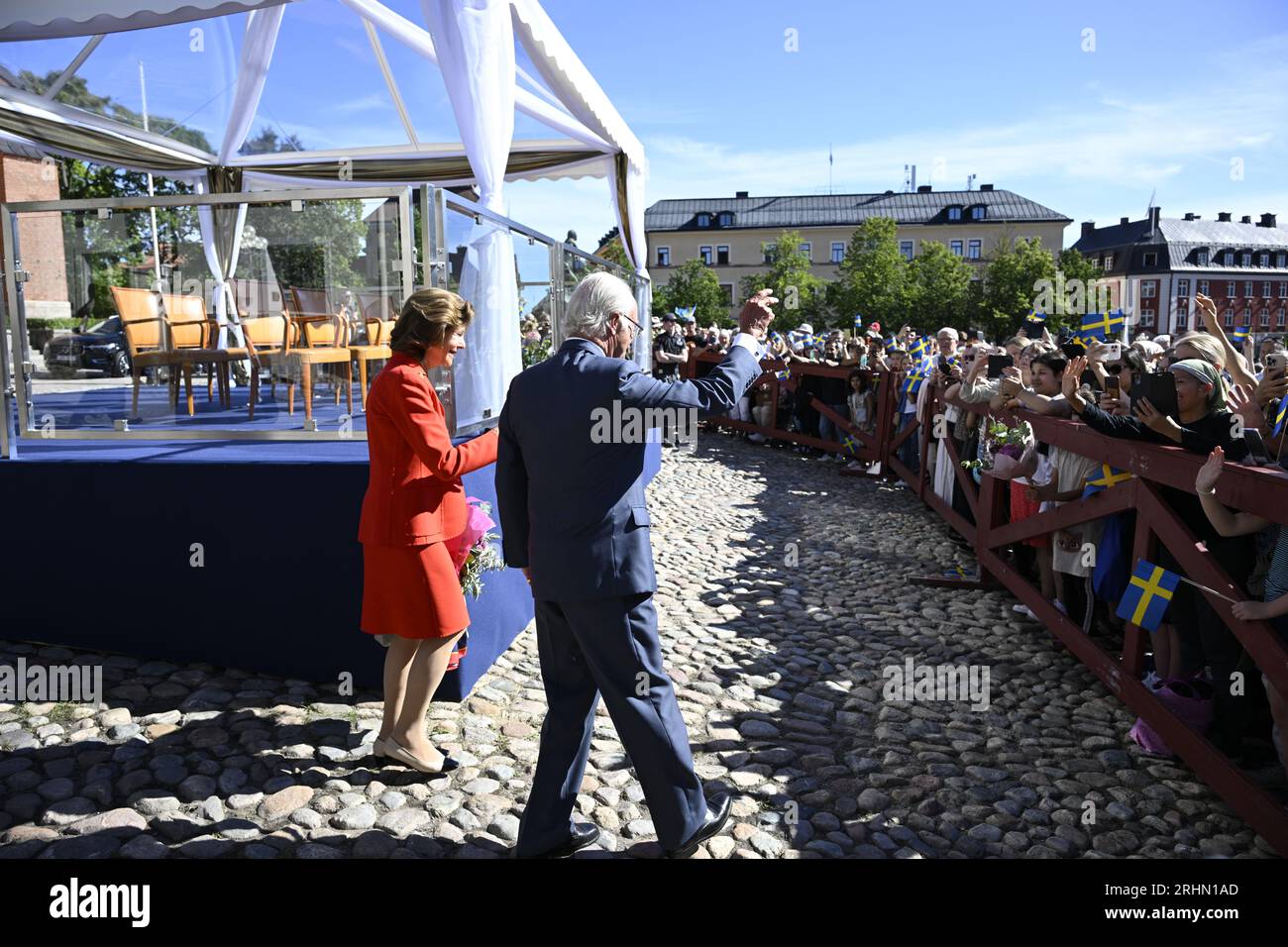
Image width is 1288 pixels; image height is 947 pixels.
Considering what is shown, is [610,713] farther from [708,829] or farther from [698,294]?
[698,294]

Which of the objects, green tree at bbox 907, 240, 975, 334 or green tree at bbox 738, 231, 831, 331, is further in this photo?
green tree at bbox 738, 231, 831, 331

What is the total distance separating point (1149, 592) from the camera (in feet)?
13.4

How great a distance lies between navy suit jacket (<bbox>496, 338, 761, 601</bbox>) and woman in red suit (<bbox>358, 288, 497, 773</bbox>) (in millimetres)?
640

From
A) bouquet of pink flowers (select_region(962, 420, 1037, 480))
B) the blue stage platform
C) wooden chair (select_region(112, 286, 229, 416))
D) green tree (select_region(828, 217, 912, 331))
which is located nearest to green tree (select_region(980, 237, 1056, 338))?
green tree (select_region(828, 217, 912, 331))

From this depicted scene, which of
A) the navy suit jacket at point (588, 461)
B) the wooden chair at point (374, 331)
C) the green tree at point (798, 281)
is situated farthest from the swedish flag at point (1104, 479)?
the green tree at point (798, 281)

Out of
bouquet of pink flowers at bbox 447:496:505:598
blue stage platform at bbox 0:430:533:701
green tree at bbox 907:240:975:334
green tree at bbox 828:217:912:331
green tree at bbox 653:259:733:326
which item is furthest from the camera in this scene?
green tree at bbox 653:259:733:326

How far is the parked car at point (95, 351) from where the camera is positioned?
207 inches

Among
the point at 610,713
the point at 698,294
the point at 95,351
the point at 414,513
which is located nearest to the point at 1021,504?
the point at 610,713

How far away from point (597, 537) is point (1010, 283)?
241 ft

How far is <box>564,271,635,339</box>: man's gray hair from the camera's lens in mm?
3018

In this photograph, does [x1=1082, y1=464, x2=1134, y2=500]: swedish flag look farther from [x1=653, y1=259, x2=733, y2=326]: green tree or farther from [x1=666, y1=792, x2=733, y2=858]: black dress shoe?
[x1=653, y1=259, x2=733, y2=326]: green tree

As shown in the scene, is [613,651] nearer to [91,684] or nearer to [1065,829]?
Answer: [1065,829]

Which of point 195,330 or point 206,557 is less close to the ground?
point 195,330
